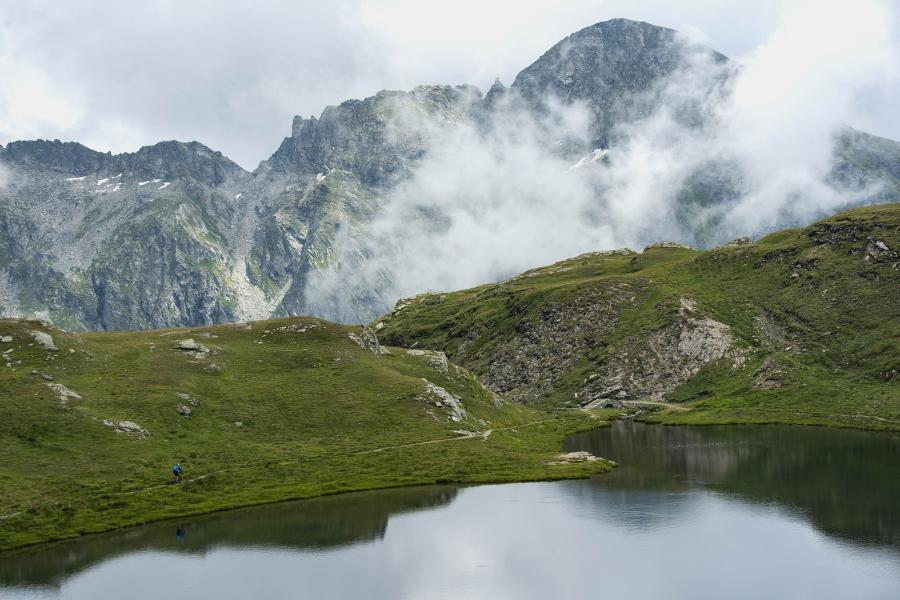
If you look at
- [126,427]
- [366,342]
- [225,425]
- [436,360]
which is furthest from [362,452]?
[436,360]

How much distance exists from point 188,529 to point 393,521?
22032 mm

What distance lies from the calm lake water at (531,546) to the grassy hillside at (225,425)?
20.4 feet

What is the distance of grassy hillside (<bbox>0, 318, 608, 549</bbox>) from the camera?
296 ft

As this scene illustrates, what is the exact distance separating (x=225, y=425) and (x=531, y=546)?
2281 inches

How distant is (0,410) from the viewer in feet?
328

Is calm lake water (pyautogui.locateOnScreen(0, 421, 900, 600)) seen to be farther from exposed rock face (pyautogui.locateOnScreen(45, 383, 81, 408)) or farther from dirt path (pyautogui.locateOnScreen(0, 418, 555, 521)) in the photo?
exposed rock face (pyautogui.locateOnScreen(45, 383, 81, 408))

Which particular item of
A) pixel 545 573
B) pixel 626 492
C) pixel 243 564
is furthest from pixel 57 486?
pixel 626 492

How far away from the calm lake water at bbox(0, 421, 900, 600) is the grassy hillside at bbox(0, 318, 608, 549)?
6225 millimetres

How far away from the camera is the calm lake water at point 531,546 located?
65.1 metres

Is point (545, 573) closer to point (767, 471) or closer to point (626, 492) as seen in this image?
point (626, 492)

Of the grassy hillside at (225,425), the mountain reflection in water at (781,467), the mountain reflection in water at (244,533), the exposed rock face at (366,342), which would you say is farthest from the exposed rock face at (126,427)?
the mountain reflection in water at (781,467)

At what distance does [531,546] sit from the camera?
250 ft

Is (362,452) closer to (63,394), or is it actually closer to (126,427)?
(126,427)

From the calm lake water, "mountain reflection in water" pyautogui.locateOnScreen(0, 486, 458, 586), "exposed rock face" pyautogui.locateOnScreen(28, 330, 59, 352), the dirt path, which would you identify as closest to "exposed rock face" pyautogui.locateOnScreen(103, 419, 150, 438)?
the dirt path
